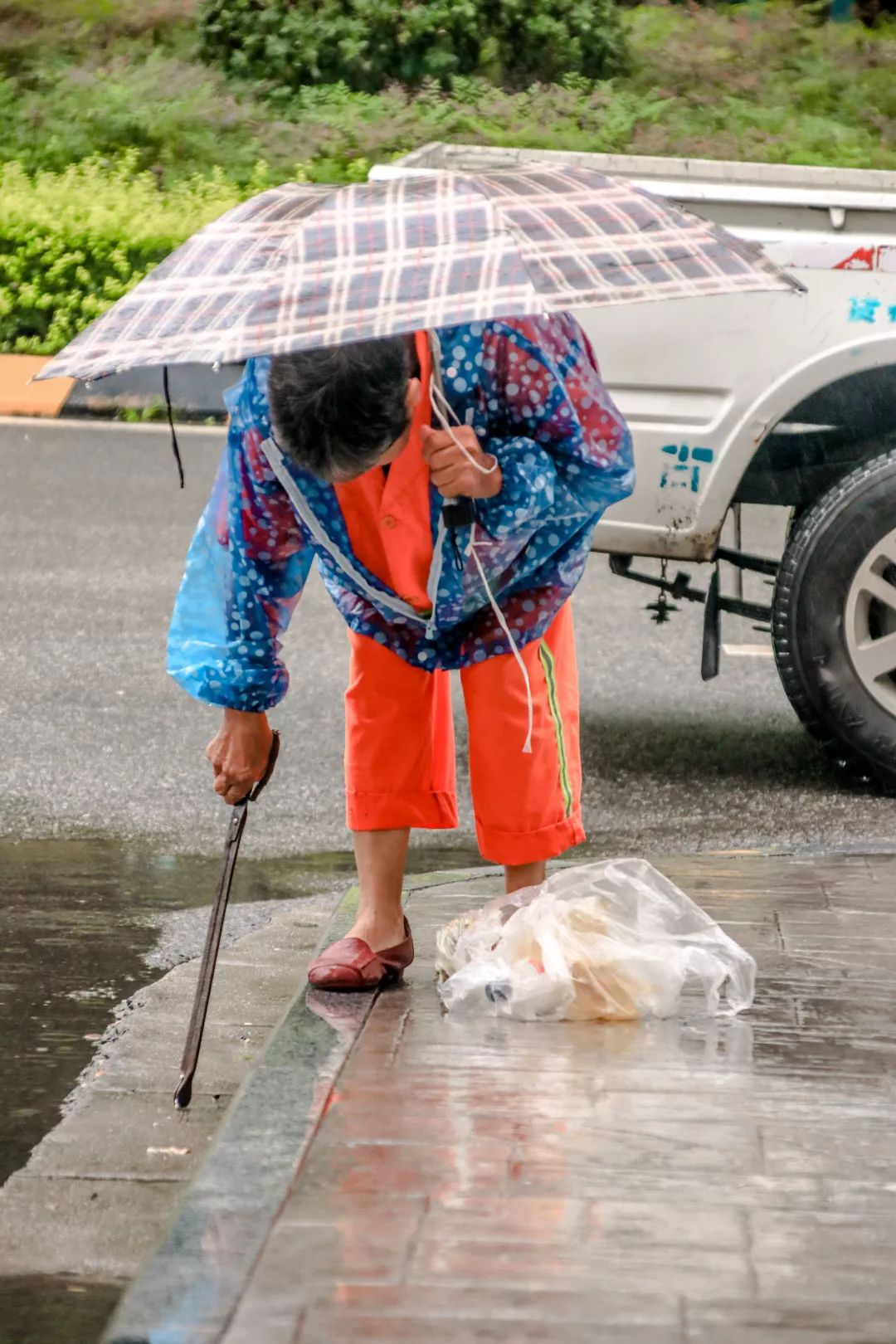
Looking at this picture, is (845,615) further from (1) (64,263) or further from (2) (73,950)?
(1) (64,263)

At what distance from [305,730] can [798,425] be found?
1817mm

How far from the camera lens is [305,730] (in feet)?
20.5

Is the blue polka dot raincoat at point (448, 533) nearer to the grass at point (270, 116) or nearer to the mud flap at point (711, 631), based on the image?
the mud flap at point (711, 631)

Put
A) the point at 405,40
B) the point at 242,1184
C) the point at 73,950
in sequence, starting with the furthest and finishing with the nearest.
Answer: the point at 405,40, the point at 73,950, the point at 242,1184

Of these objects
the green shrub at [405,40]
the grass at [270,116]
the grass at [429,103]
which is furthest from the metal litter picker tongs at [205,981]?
the green shrub at [405,40]

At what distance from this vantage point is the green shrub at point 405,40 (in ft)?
62.0

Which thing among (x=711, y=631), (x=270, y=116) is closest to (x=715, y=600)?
(x=711, y=631)

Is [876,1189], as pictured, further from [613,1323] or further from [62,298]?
[62,298]

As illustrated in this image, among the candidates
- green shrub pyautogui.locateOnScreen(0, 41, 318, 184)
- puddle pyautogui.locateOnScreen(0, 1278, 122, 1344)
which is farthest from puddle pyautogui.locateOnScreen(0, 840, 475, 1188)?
green shrub pyautogui.locateOnScreen(0, 41, 318, 184)

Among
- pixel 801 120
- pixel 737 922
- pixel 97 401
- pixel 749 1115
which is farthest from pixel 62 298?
pixel 749 1115

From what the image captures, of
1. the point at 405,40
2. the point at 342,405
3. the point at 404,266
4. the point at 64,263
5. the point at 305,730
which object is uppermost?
the point at 404,266

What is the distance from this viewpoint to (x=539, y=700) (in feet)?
11.8

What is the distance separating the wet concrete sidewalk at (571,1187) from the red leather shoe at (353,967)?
5cm

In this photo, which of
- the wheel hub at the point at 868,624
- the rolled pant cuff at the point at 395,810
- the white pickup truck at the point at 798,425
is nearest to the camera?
the rolled pant cuff at the point at 395,810
